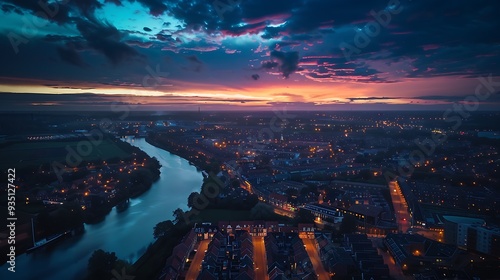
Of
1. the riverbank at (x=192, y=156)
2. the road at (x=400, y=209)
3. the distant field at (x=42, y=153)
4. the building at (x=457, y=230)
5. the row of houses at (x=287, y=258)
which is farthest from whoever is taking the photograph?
the riverbank at (x=192, y=156)

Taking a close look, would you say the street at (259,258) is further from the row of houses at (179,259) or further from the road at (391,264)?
the road at (391,264)

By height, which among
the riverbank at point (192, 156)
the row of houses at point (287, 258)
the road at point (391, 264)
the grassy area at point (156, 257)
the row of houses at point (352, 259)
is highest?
the row of houses at point (352, 259)

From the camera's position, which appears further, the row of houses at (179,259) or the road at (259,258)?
the road at (259,258)

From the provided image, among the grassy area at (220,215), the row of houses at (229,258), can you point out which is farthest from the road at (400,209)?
the row of houses at (229,258)

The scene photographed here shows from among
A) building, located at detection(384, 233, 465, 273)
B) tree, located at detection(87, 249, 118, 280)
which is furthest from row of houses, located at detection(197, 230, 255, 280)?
building, located at detection(384, 233, 465, 273)

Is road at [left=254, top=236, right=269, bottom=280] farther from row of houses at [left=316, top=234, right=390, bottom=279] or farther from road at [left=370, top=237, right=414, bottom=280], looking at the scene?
road at [left=370, top=237, right=414, bottom=280]

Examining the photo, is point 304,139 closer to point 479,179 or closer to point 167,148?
point 167,148

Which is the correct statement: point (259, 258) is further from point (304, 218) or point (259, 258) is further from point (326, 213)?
point (326, 213)

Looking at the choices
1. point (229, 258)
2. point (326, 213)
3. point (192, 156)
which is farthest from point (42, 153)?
point (326, 213)

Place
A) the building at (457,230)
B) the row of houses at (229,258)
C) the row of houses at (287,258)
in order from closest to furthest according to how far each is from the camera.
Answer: the row of houses at (229,258) → the row of houses at (287,258) → the building at (457,230)
